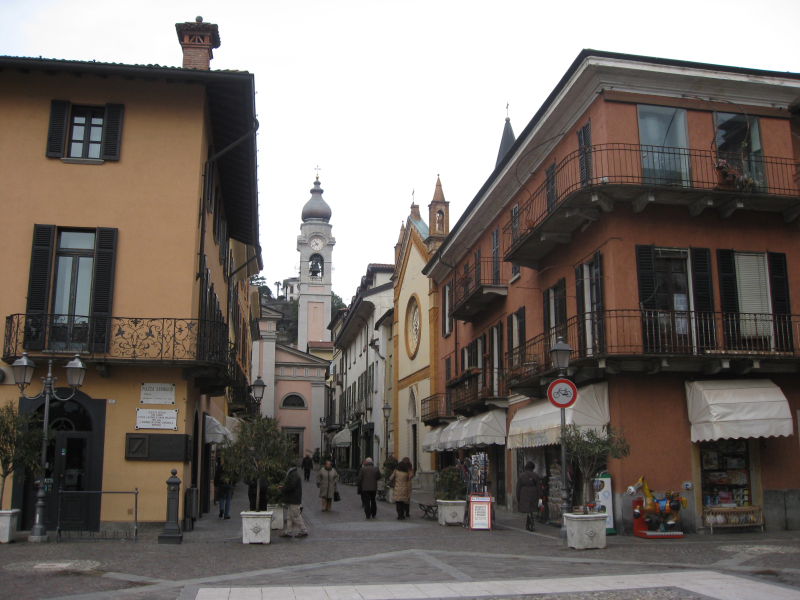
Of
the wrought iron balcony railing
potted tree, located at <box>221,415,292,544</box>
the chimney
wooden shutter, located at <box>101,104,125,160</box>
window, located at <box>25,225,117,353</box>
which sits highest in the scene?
the chimney

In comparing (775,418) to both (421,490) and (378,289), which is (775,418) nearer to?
(421,490)

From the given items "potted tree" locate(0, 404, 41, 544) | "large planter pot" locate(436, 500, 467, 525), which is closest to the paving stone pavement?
"potted tree" locate(0, 404, 41, 544)

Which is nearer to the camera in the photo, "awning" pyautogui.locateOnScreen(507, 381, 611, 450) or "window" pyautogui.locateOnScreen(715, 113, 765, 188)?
"awning" pyautogui.locateOnScreen(507, 381, 611, 450)

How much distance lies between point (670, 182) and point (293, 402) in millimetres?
54164

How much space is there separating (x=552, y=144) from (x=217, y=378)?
1003 centimetres

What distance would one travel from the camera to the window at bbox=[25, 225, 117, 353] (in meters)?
17.3

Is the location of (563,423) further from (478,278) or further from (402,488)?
(478,278)

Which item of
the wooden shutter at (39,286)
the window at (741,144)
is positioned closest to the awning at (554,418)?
the window at (741,144)

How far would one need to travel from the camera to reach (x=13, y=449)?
15.1m

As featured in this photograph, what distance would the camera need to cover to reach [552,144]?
21.0m

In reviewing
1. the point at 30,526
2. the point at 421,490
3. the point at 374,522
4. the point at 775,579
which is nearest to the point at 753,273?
the point at 775,579

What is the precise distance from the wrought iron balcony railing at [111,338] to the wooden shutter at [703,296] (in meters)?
10.1

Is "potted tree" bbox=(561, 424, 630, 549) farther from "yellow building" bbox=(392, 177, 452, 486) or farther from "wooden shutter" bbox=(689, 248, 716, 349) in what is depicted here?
"yellow building" bbox=(392, 177, 452, 486)

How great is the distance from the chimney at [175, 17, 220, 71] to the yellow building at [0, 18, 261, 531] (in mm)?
2411
